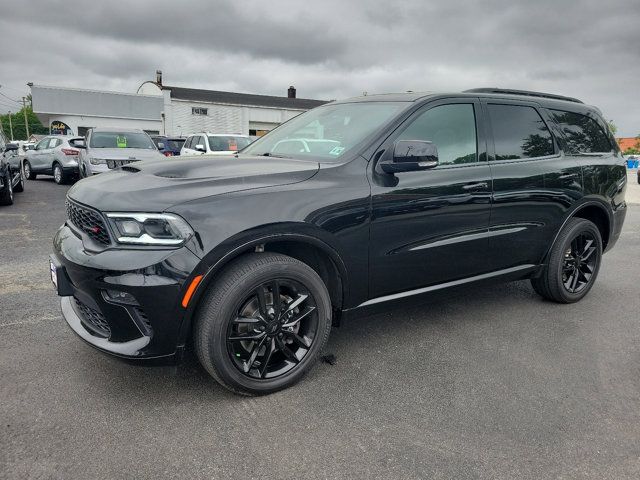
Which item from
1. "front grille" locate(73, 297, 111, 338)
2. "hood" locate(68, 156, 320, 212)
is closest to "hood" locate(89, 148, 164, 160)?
"hood" locate(68, 156, 320, 212)

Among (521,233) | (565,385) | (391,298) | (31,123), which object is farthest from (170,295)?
(31,123)

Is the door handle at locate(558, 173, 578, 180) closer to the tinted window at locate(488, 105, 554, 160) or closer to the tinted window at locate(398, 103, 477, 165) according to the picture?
the tinted window at locate(488, 105, 554, 160)

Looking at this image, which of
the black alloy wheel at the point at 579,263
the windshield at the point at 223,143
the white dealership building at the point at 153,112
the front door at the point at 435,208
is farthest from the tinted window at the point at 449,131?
the white dealership building at the point at 153,112

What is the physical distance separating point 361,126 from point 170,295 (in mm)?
1746

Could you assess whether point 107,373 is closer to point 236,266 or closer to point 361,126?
point 236,266

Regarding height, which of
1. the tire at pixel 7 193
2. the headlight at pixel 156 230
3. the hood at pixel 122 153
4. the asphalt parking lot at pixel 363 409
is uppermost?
the hood at pixel 122 153

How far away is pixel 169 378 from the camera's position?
297 cm

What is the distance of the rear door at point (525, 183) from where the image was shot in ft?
12.2

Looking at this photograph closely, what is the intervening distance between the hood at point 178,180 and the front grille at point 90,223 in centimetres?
5

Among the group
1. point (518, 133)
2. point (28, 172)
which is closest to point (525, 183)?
point (518, 133)

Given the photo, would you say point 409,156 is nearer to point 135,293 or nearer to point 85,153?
point 135,293

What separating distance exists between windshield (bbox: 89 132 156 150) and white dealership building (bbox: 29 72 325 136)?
83.9ft

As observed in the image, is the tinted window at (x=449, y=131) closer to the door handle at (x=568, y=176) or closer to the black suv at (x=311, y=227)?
the black suv at (x=311, y=227)

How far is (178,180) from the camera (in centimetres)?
265
